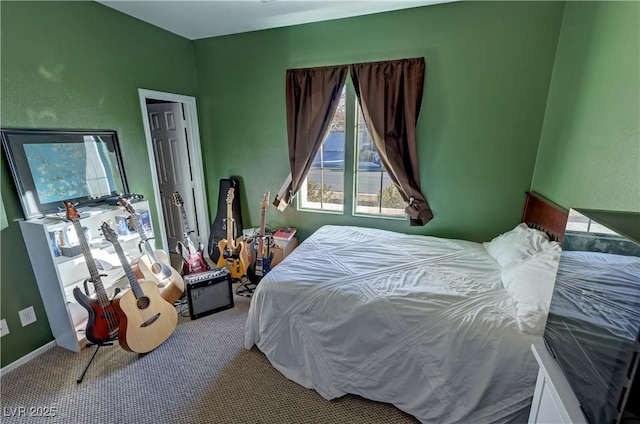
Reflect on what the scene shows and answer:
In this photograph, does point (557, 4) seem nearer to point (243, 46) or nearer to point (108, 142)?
point (243, 46)

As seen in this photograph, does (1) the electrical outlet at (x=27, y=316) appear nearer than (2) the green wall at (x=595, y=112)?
No

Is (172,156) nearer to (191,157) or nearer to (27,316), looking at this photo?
(191,157)

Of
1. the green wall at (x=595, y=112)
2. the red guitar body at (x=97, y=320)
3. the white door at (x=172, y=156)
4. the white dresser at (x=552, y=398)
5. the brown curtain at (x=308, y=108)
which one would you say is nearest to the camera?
the white dresser at (x=552, y=398)

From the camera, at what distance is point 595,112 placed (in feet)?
5.47

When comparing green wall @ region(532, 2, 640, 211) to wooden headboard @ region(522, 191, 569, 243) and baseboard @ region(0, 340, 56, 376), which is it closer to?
wooden headboard @ region(522, 191, 569, 243)

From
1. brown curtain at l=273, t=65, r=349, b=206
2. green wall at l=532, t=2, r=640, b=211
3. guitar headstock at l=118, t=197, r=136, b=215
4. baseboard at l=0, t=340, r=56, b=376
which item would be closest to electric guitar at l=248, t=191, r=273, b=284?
brown curtain at l=273, t=65, r=349, b=206

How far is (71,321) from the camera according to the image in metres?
1.91

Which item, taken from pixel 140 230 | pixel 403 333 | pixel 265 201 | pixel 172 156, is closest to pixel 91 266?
pixel 140 230

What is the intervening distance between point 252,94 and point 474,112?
7.27 ft

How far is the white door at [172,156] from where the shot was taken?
316 centimetres

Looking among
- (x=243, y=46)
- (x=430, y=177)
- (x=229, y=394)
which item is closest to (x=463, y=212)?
(x=430, y=177)

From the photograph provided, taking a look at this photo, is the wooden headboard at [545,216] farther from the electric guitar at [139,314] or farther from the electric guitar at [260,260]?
the electric guitar at [139,314]

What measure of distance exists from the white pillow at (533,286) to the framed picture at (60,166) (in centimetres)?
299

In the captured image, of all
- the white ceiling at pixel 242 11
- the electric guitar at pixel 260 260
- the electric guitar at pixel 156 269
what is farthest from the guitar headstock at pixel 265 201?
the white ceiling at pixel 242 11
